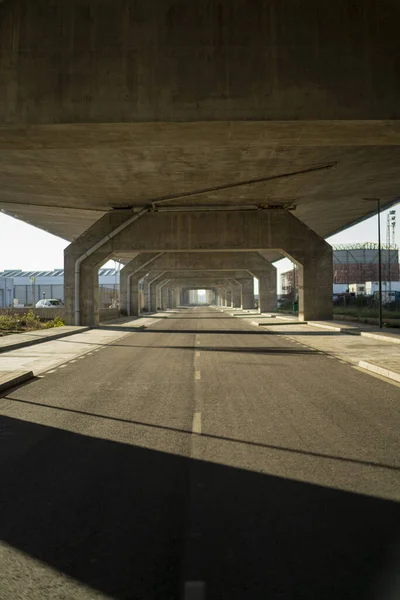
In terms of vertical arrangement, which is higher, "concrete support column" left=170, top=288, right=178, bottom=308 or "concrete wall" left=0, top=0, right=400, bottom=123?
"concrete wall" left=0, top=0, right=400, bottom=123

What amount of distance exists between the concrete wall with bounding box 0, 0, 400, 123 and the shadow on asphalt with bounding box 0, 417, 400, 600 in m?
9.22

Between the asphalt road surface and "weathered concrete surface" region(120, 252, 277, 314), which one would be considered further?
"weathered concrete surface" region(120, 252, 277, 314)

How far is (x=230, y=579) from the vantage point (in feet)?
12.4

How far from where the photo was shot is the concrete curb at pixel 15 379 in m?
12.2

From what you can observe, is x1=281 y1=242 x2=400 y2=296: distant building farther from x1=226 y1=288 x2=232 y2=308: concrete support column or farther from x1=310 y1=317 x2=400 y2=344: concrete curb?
x1=310 y1=317 x2=400 y2=344: concrete curb

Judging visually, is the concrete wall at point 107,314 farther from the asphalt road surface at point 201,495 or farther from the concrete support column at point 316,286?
the asphalt road surface at point 201,495

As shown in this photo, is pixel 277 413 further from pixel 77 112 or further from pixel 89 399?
pixel 77 112

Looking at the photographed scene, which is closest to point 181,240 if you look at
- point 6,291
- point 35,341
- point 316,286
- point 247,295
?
point 316,286

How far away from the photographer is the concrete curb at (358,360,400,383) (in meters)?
13.3

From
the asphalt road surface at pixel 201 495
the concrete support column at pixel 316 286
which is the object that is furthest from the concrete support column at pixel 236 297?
the asphalt road surface at pixel 201 495

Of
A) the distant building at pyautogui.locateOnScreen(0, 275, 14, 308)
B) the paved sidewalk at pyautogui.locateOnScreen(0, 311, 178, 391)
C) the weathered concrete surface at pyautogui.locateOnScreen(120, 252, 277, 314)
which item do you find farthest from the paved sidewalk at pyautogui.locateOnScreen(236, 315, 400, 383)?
the distant building at pyautogui.locateOnScreen(0, 275, 14, 308)

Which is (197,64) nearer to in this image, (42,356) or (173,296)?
(42,356)

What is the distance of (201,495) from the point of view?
5.44m

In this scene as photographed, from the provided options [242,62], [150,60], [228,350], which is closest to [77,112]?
[150,60]
